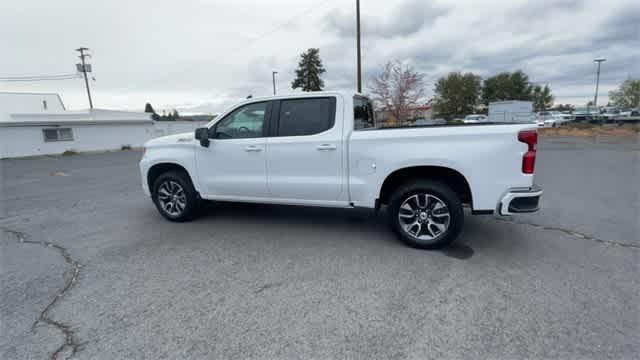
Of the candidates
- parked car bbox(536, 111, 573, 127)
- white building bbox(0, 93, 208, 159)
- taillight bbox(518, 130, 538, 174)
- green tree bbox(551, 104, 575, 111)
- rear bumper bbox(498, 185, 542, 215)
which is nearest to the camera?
taillight bbox(518, 130, 538, 174)

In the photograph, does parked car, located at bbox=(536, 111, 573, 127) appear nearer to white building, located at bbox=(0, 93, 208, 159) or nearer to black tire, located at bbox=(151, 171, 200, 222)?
black tire, located at bbox=(151, 171, 200, 222)

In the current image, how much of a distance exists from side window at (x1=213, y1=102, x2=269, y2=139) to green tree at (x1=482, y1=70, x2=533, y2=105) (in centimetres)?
5703

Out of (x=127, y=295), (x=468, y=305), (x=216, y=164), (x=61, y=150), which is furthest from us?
(x=61, y=150)

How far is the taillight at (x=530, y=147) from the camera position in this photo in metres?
3.35

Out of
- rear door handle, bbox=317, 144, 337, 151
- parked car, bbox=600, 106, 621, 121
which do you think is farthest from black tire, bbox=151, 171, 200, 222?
parked car, bbox=600, 106, 621, 121

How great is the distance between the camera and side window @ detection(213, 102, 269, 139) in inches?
179

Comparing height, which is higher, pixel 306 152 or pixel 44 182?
pixel 306 152

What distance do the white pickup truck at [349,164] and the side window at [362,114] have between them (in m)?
0.02

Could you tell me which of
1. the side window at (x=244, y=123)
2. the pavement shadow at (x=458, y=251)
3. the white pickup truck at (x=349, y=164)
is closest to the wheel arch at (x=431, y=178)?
the white pickup truck at (x=349, y=164)

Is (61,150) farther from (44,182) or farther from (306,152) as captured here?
(306,152)

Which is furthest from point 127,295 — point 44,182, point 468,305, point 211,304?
point 44,182

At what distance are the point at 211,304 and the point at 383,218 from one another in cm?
318

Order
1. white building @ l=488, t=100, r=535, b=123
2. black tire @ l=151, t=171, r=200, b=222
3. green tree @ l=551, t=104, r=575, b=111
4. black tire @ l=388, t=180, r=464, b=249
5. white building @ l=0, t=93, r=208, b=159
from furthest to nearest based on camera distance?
green tree @ l=551, t=104, r=575, b=111, white building @ l=488, t=100, r=535, b=123, white building @ l=0, t=93, r=208, b=159, black tire @ l=151, t=171, r=200, b=222, black tire @ l=388, t=180, r=464, b=249

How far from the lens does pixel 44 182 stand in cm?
1080
